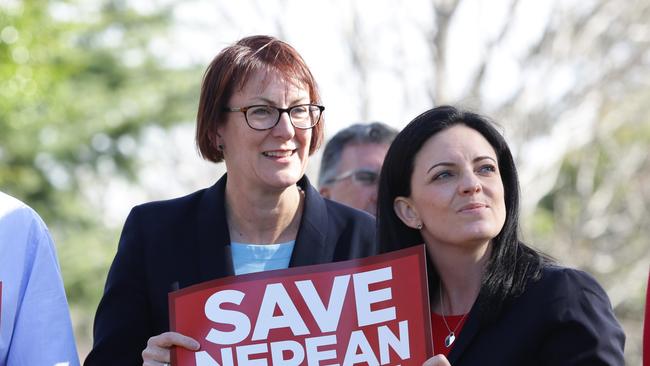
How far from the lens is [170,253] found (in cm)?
428

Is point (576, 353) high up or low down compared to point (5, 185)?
down

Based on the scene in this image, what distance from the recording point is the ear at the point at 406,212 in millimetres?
4180

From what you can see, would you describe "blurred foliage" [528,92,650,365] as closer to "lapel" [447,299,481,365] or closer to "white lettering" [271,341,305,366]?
"lapel" [447,299,481,365]

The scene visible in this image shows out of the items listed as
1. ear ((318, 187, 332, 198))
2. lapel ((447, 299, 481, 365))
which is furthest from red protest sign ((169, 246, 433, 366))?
ear ((318, 187, 332, 198))

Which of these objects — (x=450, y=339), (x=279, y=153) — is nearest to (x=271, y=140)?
(x=279, y=153)

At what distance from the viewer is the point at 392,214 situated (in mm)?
4270

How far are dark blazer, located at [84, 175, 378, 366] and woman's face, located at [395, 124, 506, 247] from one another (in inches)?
12.3

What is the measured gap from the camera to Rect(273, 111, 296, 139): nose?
13.8 ft

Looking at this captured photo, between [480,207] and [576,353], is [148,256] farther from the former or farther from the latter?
[576,353]

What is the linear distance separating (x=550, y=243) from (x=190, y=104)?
28.7 ft

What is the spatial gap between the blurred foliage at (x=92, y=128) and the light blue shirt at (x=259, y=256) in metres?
15.9

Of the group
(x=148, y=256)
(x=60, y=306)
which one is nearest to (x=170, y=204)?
(x=148, y=256)

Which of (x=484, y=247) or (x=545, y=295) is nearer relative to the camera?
(x=545, y=295)

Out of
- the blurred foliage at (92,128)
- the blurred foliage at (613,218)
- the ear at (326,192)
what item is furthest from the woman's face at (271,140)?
the blurred foliage at (92,128)
